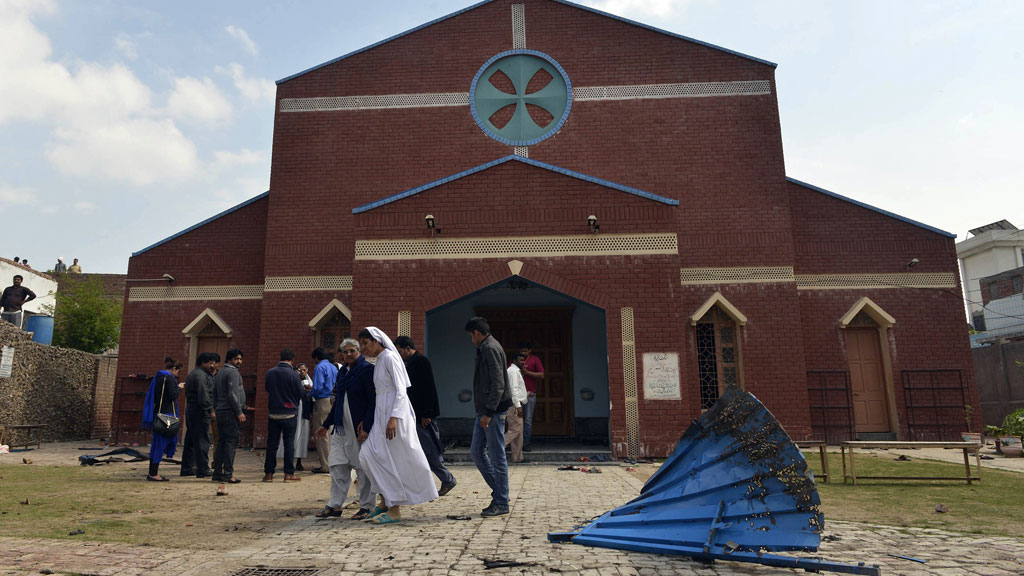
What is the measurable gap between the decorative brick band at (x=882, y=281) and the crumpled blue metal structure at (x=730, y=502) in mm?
10669

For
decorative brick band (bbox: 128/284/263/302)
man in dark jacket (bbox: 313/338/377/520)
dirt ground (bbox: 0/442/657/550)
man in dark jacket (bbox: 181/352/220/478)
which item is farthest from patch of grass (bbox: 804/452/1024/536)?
decorative brick band (bbox: 128/284/263/302)

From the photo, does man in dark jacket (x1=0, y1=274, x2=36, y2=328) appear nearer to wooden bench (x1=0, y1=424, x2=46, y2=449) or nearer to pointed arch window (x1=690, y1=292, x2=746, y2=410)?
wooden bench (x1=0, y1=424, x2=46, y2=449)

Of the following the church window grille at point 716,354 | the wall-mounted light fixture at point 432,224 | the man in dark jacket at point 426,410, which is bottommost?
the man in dark jacket at point 426,410

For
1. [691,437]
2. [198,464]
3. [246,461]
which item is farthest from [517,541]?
[246,461]

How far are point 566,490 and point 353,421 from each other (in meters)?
2.71

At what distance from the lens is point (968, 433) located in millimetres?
12867

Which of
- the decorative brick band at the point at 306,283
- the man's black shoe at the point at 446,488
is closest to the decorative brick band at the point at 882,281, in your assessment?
the decorative brick band at the point at 306,283

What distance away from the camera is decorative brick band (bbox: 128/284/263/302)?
47.2 feet

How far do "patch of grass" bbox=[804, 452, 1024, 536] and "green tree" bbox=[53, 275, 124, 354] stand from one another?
109 feet

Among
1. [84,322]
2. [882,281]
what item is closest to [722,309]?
[882,281]

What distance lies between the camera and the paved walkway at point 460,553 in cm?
378

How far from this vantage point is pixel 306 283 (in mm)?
13703

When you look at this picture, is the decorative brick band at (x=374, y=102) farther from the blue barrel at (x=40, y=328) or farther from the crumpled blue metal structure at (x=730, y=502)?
the crumpled blue metal structure at (x=730, y=502)

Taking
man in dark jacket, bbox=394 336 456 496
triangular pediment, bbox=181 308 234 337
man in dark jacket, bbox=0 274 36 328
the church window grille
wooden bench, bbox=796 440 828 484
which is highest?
man in dark jacket, bbox=0 274 36 328
